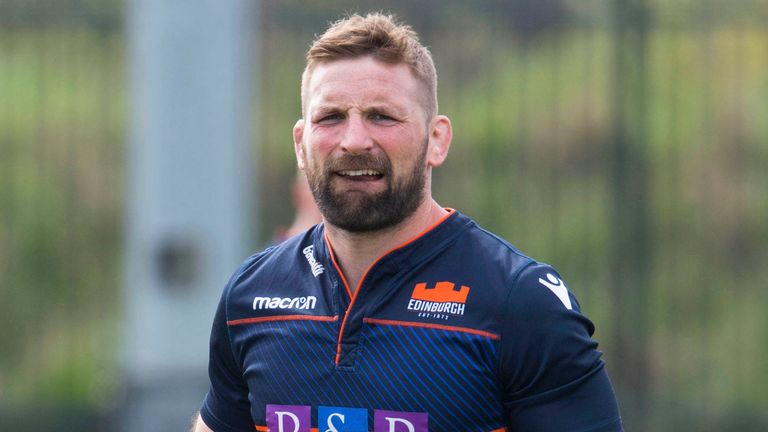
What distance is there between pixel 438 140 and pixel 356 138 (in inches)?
9.3

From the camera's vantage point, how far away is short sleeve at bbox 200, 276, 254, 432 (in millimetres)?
3002

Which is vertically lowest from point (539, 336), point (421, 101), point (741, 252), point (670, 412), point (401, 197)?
point (670, 412)

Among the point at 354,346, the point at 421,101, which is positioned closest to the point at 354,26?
the point at 421,101

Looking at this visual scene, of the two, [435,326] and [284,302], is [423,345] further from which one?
[284,302]

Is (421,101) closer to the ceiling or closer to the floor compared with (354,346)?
closer to the ceiling

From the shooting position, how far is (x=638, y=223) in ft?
25.0

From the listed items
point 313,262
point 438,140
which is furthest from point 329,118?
point 313,262

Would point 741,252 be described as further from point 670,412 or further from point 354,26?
point 354,26

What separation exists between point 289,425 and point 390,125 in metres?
0.65

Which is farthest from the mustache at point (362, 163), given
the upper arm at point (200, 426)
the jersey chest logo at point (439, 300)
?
the upper arm at point (200, 426)

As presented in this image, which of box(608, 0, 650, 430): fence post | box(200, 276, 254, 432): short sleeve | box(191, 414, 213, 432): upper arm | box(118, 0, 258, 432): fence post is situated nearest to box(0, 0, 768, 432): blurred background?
box(608, 0, 650, 430): fence post

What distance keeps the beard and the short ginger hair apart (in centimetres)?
15

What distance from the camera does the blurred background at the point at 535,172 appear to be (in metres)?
7.57

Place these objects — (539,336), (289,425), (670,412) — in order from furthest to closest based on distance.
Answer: (670,412), (289,425), (539,336)
